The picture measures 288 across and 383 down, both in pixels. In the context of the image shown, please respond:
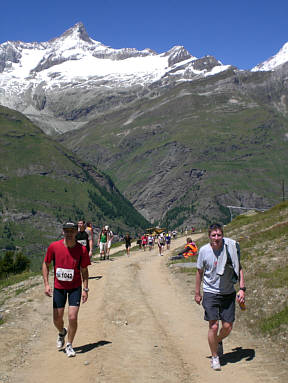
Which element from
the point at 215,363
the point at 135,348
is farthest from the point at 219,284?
the point at 135,348

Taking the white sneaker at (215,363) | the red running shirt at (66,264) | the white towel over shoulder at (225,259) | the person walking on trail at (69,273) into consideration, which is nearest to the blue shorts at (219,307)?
the white towel over shoulder at (225,259)

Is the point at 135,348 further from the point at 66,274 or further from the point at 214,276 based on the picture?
the point at 214,276

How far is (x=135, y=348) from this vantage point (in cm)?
1233

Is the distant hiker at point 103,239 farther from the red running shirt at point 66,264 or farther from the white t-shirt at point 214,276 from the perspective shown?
the white t-shirt at point 214,276

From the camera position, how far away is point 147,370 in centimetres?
1057

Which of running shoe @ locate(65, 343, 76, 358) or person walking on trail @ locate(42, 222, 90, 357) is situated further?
person walking on trail @ locate(42, 222, 90, 357)

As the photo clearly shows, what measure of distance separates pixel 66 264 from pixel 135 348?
2.86 meters

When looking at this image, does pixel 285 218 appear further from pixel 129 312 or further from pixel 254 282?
pixel 129 312

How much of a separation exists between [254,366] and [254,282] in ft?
27.5

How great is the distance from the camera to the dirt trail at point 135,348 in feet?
33.7

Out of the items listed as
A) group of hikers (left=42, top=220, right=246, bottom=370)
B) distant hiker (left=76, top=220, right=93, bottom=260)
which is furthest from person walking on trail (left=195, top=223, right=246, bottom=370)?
distant hiker (left=76, top=220, right=93, bottom=260)

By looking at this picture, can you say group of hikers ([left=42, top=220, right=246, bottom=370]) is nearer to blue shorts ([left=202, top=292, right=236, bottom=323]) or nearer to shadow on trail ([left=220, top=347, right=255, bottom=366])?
blue shorts ([left=202, top=292, right=236, bottom=323])

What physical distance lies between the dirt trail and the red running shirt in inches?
68.3

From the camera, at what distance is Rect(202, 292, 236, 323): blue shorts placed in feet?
35.5
